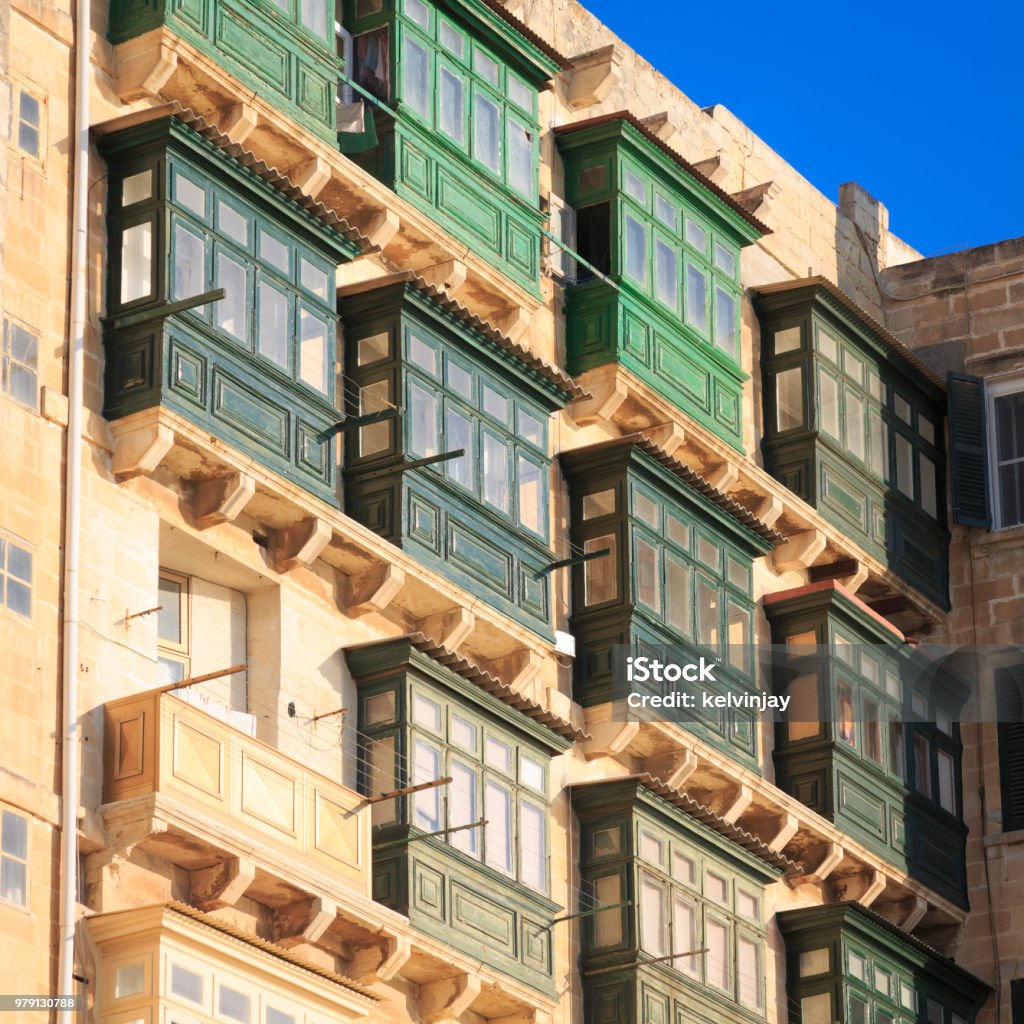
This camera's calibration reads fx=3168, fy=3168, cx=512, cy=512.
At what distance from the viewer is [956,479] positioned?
143 ft

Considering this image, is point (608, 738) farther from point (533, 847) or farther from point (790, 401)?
point (790, 401)

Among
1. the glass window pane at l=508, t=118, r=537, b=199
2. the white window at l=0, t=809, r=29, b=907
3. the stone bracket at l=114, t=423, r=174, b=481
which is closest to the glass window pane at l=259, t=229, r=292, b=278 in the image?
the stone bracket at l=114, t=423, r=174, b=481

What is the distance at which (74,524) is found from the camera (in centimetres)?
2766

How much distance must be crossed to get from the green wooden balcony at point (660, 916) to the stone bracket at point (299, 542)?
5.14m

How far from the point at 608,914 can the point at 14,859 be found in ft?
30.9

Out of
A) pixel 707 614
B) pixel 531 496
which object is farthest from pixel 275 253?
pixel 707 614

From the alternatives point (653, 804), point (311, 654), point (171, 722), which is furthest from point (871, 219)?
point (171, 722)

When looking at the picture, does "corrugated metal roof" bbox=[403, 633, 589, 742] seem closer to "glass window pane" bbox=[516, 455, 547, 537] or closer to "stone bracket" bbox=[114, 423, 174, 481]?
"glass window pane" bbox=[516, 455, 547, 537]

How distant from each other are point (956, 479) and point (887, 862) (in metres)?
6.72

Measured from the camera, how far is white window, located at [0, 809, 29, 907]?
25.7 meters

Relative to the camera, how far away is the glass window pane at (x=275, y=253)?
30.5 m

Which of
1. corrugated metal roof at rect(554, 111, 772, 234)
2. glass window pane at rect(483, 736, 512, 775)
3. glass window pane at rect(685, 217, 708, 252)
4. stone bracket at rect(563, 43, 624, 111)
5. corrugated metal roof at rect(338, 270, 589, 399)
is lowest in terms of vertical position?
glass window pane at rect(483, 736, 512, 775)

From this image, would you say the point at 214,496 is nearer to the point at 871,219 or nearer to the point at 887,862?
the point at 887,862

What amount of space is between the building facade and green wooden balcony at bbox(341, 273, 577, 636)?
53 millimetres
